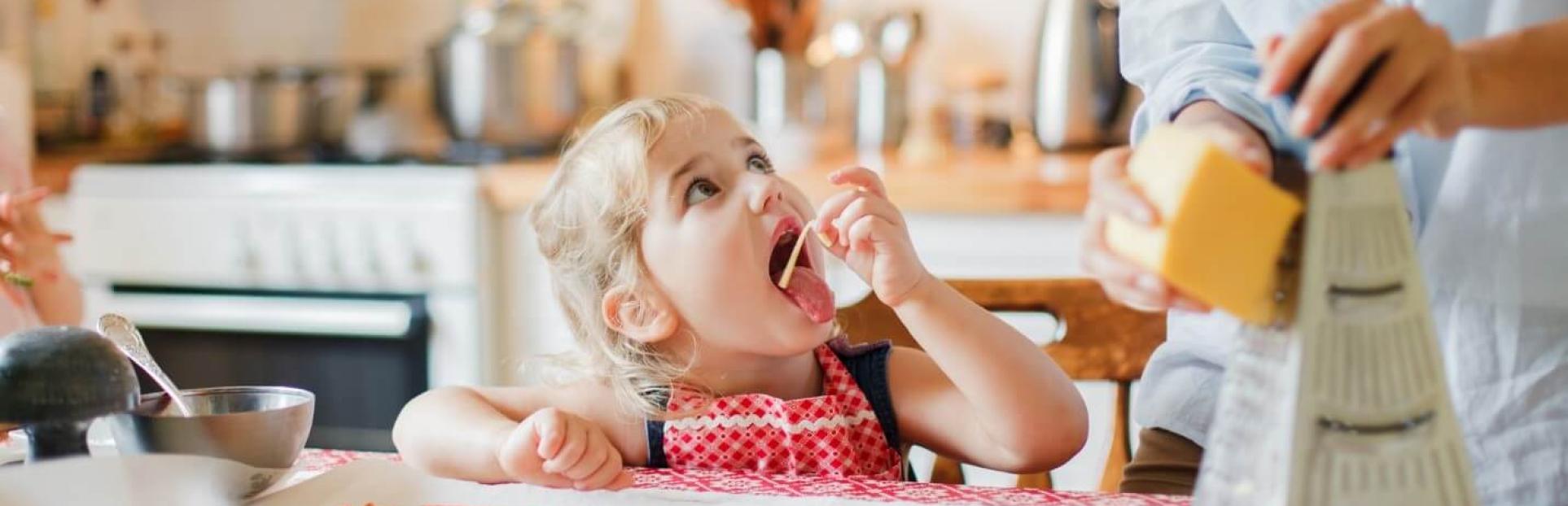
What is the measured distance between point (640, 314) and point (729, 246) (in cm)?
10

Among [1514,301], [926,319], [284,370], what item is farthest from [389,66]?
[1514,301]

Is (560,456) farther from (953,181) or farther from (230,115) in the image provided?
(230,115)

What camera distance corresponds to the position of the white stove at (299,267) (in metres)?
2.49

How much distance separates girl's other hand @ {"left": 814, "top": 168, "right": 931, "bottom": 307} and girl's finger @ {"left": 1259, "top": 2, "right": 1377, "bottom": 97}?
1.43 ft

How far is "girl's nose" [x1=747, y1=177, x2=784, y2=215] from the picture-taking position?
1.13m

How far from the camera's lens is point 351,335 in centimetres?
254

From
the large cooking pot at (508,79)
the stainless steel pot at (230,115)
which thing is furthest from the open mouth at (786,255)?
the stainless steel pot at (230,115)

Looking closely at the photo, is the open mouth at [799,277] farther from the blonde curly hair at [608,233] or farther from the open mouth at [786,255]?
the blonde curly hair at [608,233]

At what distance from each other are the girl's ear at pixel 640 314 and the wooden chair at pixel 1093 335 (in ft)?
0.86

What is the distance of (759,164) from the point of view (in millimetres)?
1190

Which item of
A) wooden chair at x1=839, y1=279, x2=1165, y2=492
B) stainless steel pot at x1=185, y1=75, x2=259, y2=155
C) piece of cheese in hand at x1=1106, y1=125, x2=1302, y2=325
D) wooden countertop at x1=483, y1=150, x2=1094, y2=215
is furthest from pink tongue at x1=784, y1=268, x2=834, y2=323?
stainless steel pot at x1=185, y1=75, x2=259, y2=155

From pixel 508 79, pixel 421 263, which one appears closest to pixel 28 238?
pixel 421 263

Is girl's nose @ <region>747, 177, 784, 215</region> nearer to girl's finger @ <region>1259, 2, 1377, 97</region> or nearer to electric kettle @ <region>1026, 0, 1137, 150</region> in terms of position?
girl's finger @ <region>1259, 2, 1377, 97</region>

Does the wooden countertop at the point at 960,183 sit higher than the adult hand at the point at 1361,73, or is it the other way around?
the adult hand at the point at 1361,73
